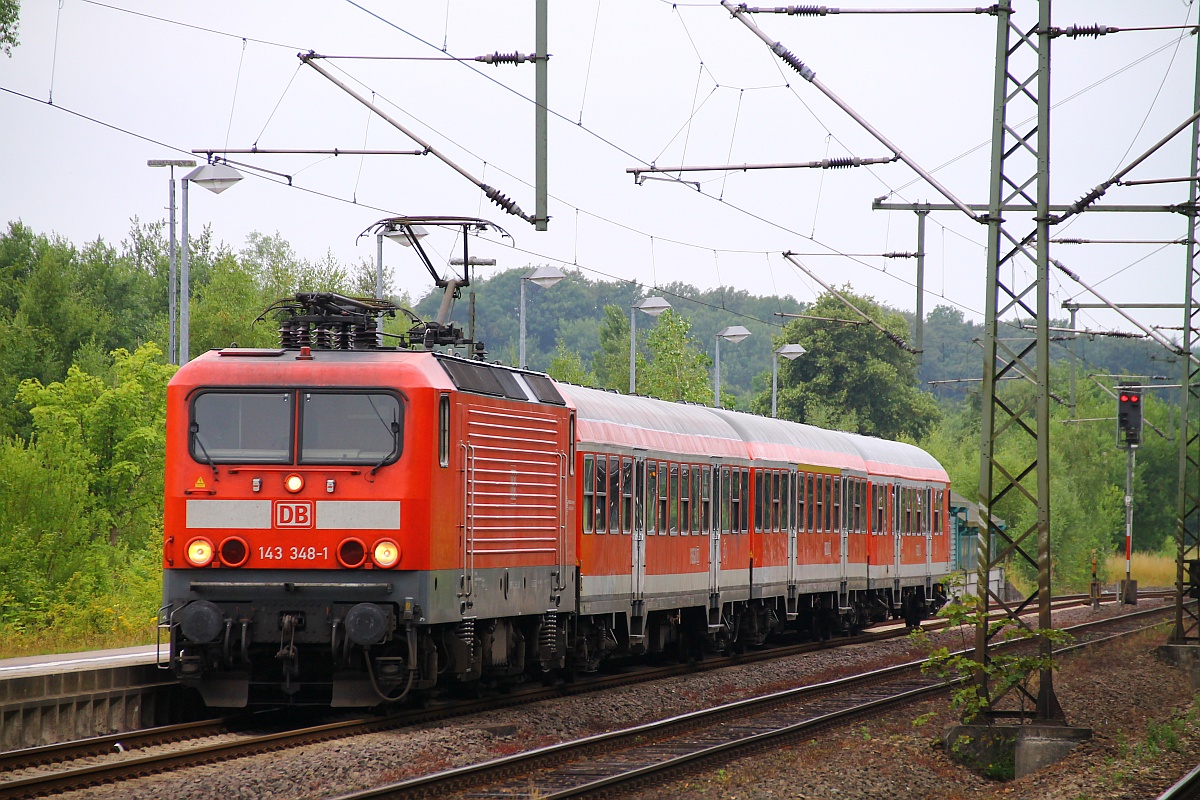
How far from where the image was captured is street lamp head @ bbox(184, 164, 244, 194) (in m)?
22.1

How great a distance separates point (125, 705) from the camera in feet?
49.0

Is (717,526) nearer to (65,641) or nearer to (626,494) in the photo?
(626,494)

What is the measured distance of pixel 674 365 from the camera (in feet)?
219

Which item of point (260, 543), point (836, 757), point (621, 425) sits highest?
point (621, 425)

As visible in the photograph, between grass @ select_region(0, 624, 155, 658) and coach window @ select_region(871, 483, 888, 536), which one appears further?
coach window @ select_region(871, 483, 888, 536)

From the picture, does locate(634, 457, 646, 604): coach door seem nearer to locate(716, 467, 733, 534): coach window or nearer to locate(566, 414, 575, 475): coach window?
locate(566, 414, 575, 475): coach window

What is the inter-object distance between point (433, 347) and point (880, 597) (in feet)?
63.9

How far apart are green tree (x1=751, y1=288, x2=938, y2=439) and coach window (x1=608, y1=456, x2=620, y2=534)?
56.0m

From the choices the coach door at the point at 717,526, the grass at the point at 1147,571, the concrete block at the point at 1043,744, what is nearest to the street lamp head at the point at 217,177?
the coach door at the point at 717,526

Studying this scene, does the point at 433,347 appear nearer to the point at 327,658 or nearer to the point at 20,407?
the point at 327,658

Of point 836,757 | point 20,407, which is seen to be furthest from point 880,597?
point 20,407

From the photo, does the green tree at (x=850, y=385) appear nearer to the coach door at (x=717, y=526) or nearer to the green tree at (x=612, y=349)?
the green tree at (x=612, y=349)

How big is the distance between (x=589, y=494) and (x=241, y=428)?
234 inches

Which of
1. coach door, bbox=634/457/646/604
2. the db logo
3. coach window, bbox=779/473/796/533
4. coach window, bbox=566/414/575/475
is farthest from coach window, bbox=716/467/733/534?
the db logo
